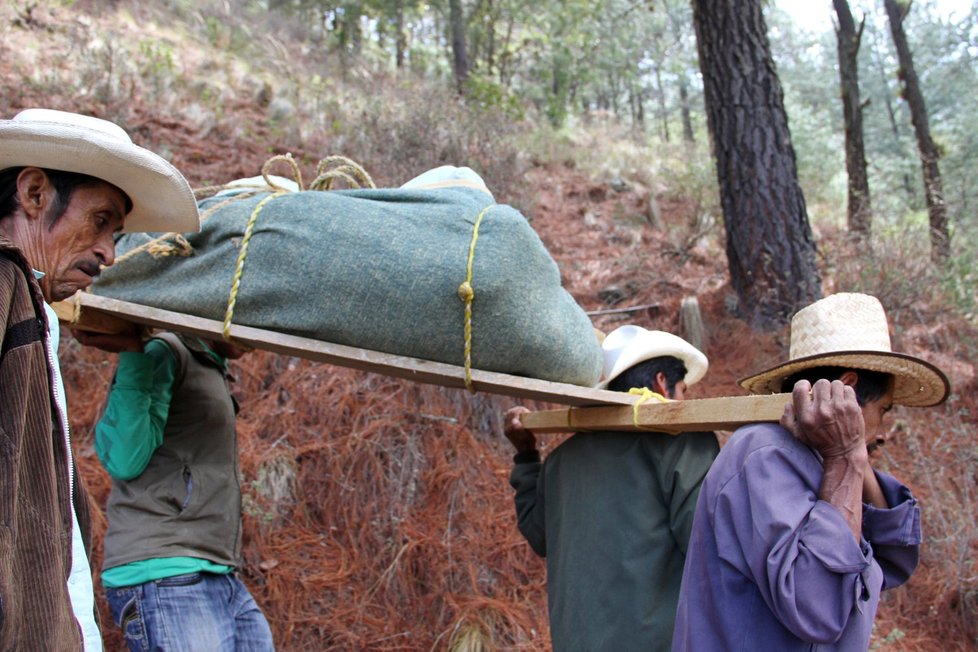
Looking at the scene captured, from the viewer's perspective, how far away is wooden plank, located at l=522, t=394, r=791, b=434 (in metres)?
2.10

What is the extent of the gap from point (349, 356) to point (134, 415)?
983 mm

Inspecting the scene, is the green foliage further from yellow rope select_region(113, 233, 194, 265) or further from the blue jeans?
Answer: the blue jeans

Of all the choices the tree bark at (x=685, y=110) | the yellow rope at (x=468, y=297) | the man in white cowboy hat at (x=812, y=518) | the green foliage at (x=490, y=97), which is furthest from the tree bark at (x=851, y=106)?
the tree bark at (x=685, y=110)

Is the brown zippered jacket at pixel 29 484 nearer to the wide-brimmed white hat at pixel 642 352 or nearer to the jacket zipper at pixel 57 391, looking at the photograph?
the jacket zipper at pixel 57 391

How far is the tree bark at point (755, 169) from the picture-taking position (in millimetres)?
5941

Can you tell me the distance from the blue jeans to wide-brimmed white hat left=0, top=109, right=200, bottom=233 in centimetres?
126

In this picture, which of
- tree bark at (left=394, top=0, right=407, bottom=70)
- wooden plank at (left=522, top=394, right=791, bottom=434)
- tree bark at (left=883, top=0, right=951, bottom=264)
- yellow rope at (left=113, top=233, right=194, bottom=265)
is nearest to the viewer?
wooden plank at (left=522, top=394, right=791, bottom=434)

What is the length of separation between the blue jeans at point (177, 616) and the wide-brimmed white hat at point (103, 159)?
1.26m

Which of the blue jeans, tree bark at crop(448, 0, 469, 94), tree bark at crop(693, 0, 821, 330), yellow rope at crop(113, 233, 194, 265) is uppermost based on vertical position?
tree bark at crop(448, 0, 469, 94)

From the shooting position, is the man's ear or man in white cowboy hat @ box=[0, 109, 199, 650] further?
the man's ear

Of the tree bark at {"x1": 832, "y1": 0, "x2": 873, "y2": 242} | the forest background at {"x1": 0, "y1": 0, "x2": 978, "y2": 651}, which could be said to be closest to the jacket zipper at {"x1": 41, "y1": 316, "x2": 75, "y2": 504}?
the forest background at {"x1": 0, "y1": 0, "x2": 978, "y2": 651}

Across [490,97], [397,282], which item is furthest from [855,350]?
[490,97]

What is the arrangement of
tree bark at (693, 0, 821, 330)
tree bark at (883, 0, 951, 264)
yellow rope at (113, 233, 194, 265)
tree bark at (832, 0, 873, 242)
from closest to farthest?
yellow rope at (113, 233, 194, 265) < tree bark at (693, 0, 821, 330) < tree bark at (832, 0, 873, 242) < tree bark at (883, 0, 951, 264)

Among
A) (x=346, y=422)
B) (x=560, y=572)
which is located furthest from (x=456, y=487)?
(x=560, y=572)
